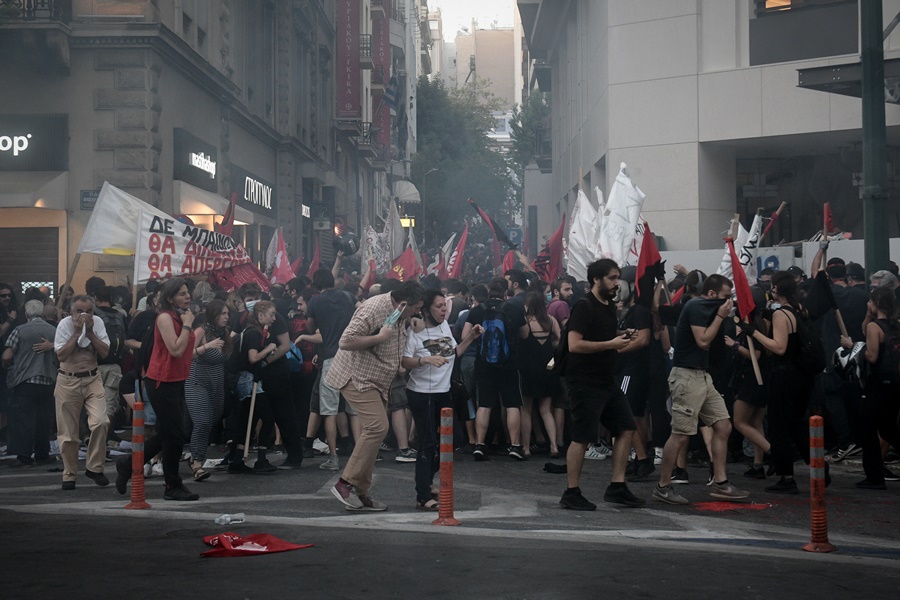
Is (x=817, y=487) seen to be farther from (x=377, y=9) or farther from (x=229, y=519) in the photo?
(x=377, y=9)

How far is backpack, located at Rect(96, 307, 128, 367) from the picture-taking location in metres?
11.8

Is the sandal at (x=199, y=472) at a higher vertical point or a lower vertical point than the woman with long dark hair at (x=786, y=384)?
lower

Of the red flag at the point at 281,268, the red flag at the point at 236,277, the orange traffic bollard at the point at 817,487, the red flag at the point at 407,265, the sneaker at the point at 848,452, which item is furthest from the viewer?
the red flag at the point at 407,265

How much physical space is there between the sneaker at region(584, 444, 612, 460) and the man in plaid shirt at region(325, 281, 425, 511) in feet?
14.1

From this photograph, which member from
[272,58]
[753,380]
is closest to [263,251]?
[272,58]

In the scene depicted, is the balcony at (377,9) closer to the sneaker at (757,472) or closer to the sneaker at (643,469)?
the sneaker at (643,469)

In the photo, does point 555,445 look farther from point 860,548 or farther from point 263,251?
point 263,251

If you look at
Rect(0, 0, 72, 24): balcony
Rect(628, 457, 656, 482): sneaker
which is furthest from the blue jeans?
Rect(0, 0, 72, 24): balcony

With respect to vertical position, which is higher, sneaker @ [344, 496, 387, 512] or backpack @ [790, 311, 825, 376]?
backpack @ [790, 311, 825, 376]

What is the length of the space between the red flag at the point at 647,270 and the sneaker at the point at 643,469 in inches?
77.7

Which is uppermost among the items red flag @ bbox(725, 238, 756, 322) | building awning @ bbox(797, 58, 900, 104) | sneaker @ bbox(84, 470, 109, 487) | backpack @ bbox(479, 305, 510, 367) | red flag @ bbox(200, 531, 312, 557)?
building awning @ bbox(797, 58, 900, 104)

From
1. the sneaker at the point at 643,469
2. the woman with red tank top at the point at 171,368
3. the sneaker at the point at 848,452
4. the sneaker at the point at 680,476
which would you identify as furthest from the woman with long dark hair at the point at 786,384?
the woman with red tank top at the point at 171,368

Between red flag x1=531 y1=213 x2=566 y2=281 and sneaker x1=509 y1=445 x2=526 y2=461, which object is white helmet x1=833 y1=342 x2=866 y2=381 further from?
red flag x1=531 y1=213 x2=566 y2=281

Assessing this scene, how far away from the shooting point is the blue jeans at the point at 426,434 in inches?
360
